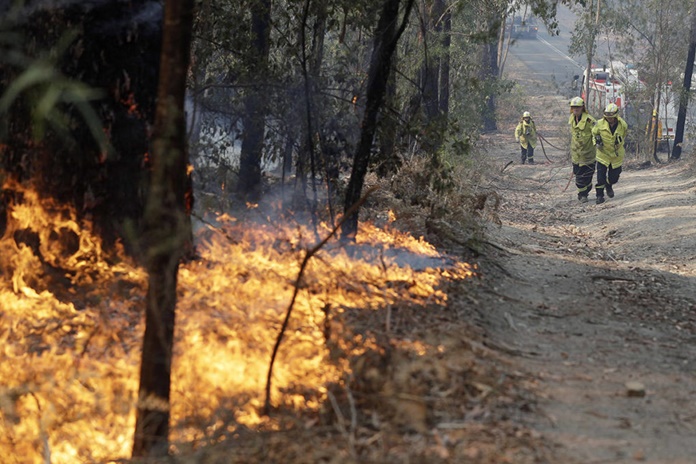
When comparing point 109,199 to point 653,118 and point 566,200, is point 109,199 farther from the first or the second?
point 653,118

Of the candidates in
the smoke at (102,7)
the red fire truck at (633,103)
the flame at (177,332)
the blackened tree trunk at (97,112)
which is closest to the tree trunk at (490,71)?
the red fire truck at (633,103)

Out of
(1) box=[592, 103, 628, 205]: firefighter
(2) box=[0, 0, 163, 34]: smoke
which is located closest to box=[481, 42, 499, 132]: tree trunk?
(1) box=[592, 103, 628, 205]: firefighter

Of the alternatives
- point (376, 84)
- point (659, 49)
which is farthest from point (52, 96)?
point (659, 49)

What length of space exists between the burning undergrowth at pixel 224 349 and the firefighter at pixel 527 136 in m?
17.8

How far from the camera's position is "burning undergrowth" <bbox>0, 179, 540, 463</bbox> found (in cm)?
446

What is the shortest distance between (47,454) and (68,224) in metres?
2.43

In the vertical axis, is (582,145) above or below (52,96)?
above

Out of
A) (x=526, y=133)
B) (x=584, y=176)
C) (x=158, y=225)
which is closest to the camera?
(x=158, y=225)

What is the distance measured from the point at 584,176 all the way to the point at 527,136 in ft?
25.3

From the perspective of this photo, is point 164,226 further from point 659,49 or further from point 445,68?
point 659,49

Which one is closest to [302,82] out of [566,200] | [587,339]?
[587,339]

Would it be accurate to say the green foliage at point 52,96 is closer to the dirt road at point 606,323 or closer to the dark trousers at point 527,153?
the dirt road at point 606,323

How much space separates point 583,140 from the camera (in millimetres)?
16688

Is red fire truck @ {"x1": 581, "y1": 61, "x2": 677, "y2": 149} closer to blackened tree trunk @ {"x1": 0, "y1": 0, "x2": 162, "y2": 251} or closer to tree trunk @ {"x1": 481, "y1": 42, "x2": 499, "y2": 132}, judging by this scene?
tree trunk @ {"x1": 481, "y1": 42, "x2": 499, "y2": 132}
